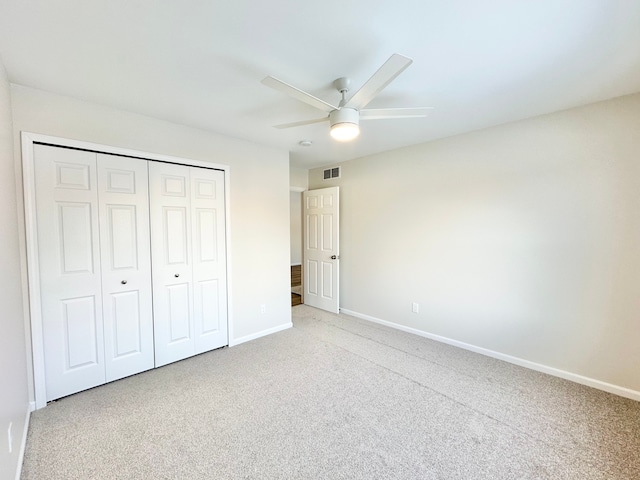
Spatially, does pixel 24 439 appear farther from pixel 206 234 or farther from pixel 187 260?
pixel 206 234

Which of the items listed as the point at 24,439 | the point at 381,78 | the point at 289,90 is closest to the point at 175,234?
the point at 24,439

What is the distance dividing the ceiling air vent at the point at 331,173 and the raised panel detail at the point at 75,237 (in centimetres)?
319

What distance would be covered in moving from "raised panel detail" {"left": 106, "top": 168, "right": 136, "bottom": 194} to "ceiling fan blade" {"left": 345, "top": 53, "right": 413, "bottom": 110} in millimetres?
2041

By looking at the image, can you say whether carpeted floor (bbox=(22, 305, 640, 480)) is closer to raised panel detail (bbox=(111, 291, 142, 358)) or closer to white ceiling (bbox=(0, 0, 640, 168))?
raised panel detail (bbox=(111, 291, 142, 358))

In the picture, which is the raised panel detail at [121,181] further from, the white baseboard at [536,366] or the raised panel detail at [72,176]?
the white baseboard at [536,366]

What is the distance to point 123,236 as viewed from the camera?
8.34 ft

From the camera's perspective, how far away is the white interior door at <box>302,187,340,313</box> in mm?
4453

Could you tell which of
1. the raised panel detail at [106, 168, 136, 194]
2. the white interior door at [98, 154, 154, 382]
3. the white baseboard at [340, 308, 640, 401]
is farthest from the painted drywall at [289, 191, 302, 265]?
the raised panel detail at [106, 168, 136, 194]

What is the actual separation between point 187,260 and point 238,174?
1.14 m

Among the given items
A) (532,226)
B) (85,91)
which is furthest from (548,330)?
(85,91)

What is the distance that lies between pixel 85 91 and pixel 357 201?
323 cm

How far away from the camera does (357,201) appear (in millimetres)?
4273

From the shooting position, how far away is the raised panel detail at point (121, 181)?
2453mm

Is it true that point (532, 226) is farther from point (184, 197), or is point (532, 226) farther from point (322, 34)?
point (184, 197)
